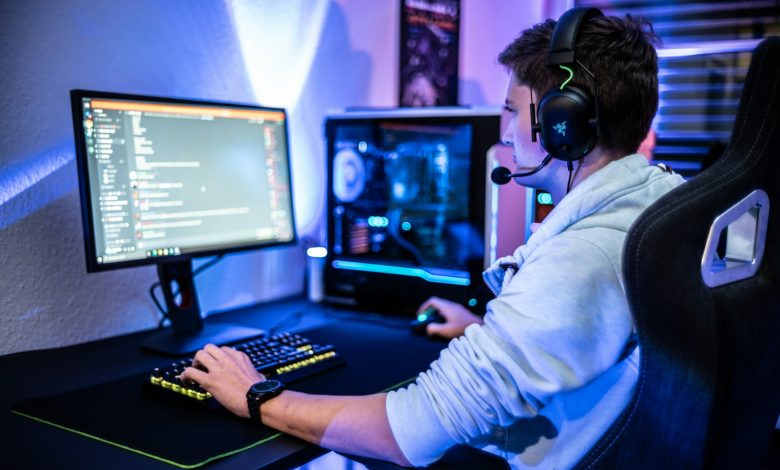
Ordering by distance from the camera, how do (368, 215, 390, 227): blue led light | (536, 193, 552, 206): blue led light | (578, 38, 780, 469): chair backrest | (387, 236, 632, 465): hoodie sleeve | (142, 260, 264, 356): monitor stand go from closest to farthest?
(578, 38, 780, 469): chair backrest
(387, 236, 632, 465): hoodie sleeve
(142, 260, 264, 356): monitor stand
(536, 193, 552, 206): blue led light
(368, 215, 390, 227): blue led light

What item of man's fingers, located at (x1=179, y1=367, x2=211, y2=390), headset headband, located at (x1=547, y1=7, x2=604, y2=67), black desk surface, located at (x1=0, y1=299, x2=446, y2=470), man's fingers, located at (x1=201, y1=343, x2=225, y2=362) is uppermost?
headset headband, located at (x1=547, y1=7, x2=604, y2=67)

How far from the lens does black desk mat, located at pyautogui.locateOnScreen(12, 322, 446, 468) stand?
0.85m

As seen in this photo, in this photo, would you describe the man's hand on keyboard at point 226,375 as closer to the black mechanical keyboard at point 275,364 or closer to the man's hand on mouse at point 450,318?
the black mechanical keyboard at point 275,364

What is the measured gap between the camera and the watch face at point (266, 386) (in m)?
0.95

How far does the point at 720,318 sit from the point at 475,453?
432 mm

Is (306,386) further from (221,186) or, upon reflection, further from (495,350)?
(221,186)

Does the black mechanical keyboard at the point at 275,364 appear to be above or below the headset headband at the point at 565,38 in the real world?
below

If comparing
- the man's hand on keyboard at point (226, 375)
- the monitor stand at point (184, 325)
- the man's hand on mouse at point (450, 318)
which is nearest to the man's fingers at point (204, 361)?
the man's hand on keyboard at point (226, 375)

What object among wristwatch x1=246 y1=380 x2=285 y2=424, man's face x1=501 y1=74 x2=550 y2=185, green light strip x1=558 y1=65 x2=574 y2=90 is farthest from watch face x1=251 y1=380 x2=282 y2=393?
green light strip x1=558 y1=65 x2=574 y2=90

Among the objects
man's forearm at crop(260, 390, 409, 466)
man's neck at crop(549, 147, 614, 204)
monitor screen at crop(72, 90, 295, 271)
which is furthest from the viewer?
monitor screen at crop(72, 90, 295, 271)

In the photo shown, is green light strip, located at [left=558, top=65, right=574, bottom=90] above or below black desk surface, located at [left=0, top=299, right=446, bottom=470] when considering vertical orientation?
above

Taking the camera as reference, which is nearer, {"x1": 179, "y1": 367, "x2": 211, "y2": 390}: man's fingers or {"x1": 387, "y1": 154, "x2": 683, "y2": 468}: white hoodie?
{"x1": 387, "y1": 154, "x2": 683, "y2": 468}: white hoodie

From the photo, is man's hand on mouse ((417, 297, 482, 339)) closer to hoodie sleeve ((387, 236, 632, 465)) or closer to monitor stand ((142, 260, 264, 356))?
monitor stand ((142, 260, 264, 356))

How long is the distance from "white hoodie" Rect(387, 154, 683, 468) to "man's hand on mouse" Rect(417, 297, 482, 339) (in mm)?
530
